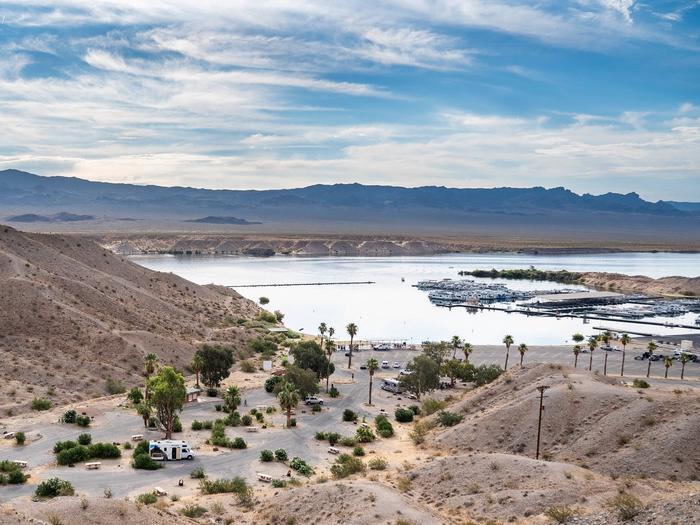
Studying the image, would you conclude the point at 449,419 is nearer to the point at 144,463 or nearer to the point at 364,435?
the point at 364,435

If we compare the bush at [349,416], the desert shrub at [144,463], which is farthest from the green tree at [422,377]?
the desert shrub at [144,463]

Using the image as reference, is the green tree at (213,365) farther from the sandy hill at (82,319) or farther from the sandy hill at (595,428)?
the sandy hill at (595,428)

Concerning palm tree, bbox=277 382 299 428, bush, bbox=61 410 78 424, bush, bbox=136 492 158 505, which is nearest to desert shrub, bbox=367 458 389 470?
bush, bbox=136 492 158 505

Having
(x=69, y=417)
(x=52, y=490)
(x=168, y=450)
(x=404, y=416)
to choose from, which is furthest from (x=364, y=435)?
(x=52, y=490)

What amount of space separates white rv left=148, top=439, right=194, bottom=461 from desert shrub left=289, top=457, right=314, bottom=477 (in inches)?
216

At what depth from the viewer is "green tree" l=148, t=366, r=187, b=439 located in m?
39.9

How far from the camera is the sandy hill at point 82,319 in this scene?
2103 inches

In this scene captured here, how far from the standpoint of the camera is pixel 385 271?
198 m

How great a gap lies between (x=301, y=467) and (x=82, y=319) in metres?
35.7

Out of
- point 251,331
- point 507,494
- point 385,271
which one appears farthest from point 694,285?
point 507,494

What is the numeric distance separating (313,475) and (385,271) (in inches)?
6471

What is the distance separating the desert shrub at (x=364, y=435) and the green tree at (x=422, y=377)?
548 inches

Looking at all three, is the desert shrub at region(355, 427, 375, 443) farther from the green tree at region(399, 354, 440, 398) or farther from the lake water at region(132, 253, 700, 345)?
the lake water at region(132, 253, 700, 345)

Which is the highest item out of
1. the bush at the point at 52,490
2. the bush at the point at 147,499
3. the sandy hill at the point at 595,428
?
the sandy hill at the point at 595,428
